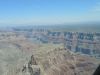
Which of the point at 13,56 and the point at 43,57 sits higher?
the point at 43,57

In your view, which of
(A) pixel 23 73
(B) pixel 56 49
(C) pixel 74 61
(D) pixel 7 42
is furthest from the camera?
(D) pixel 7 42

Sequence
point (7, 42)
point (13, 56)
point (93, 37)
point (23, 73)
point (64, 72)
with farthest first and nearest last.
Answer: point (7, 42), point (93, 37), point (13, 56), point (64, 72), point (23, 73)

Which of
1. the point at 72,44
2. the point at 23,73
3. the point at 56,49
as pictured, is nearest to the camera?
the point at 23,73

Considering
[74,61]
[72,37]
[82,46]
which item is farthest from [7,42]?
[74,61]

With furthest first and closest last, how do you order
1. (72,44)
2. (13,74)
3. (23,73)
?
(72,44)
(13,74)
(23,73)

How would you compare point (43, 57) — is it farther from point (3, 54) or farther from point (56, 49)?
point (3, 54)

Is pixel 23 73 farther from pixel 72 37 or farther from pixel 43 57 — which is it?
pixel 72 37

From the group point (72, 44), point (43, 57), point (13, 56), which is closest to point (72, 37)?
point (72, 44)

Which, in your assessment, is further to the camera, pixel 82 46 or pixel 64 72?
pixel 82 46

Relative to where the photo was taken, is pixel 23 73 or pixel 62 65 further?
pixel 62 65
